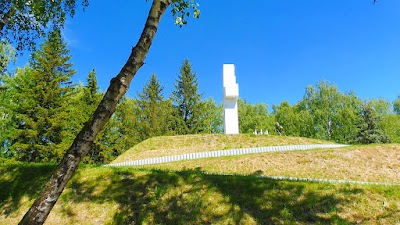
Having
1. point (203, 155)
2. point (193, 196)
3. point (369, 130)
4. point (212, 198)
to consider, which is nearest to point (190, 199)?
point (193, 196)

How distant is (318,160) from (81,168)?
12269 mm

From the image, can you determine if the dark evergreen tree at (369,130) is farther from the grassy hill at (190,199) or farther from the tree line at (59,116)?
the grassy hill at (190,199)

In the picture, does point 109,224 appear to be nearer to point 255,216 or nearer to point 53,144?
point 255,216

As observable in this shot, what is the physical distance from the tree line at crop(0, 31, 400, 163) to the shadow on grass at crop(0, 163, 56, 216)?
159 inches

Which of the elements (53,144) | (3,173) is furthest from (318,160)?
(53,144)

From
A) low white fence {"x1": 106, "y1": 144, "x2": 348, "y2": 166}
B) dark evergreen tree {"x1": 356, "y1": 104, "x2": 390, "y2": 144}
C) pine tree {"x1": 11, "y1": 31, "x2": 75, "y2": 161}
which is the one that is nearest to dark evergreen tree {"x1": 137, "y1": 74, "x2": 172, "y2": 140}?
pine tree {"x1": 11, "y1": 31, "x2": 75, "y2": 161}

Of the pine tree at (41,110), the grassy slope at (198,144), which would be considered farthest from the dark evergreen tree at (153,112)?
the grassy slope at (198,144)

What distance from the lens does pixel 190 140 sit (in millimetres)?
23562

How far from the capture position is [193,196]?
7.67 metres

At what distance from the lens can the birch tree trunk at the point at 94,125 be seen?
13.4 feet

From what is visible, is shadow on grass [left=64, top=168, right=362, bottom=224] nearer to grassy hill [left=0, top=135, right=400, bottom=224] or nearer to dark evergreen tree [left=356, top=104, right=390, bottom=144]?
grassy hill [left=0, top=135, right=400, bottom=224]

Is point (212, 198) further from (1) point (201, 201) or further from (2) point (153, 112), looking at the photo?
(2) point (153, 112)

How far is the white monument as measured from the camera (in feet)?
83.6

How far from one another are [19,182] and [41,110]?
71.1 feet
